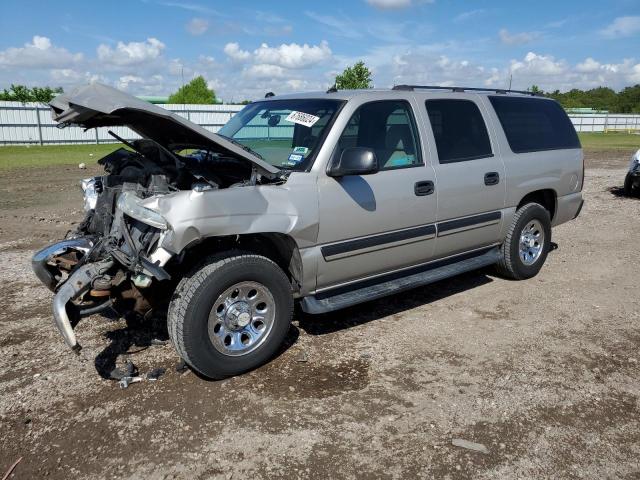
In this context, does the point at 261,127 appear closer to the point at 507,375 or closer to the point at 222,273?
the point at 222,273

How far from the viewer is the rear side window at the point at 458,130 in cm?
463

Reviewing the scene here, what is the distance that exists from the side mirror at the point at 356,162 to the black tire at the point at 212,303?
828 mm

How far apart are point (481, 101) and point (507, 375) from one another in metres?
2.72

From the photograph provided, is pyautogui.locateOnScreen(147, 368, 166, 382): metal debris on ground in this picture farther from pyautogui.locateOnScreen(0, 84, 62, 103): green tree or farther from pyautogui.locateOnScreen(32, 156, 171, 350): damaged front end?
pyautogui.locateOnScreen(0, 84, 62, 103): green tree

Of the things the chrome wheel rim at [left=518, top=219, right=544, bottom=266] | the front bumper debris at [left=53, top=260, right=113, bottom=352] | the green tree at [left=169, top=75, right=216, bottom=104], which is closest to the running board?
the chrome wheel rim at [left=518, top=219, right=544, bottom=266]

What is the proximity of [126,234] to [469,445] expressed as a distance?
2.45m

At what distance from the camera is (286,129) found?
14.3 ft

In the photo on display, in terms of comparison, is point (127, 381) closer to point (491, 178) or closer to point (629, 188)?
point (491, 178)

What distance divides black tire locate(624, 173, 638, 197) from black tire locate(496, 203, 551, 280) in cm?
627

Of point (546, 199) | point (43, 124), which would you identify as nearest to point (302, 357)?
point (546, 199)

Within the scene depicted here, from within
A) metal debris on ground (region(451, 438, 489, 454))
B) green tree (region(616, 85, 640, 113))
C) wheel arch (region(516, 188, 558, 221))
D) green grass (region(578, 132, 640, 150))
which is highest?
green tree (region(616, 85, 640, 113))

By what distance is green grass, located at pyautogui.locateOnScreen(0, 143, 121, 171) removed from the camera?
56.8 ft

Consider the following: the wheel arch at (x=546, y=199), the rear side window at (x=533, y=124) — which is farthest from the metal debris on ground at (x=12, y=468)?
the wheel arch at (x=546, y=199)

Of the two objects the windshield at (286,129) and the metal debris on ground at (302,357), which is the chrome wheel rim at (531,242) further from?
the metal debris on ground at (302,357)
